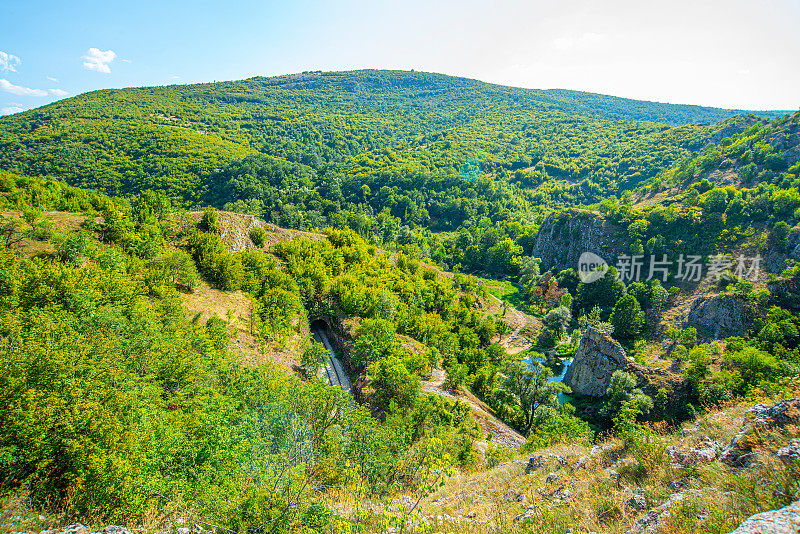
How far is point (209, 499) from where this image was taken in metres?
9.24

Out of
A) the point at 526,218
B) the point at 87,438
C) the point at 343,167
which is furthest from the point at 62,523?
the point at 343,167

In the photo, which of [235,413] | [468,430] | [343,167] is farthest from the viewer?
[343,167]

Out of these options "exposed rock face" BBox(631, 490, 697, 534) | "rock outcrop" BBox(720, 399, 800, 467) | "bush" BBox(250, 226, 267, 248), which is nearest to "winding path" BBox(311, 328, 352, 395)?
"bush" BBox(250, 226, 267, 248)

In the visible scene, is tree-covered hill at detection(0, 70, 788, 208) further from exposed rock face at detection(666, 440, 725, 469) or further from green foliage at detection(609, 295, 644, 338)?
exposed rock face at detection(666, 440, 725, 469)

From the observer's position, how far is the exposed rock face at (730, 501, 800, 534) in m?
5.32

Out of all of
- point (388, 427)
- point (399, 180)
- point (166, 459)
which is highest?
point (399, 180)

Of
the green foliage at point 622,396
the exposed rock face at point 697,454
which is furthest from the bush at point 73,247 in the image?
the green foliage at point 622,396

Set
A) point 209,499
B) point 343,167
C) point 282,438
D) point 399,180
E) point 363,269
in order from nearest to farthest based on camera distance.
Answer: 1. point 209,499
2. point 282,438
3. point 363,269
4. point 399,180
5. point 343,167

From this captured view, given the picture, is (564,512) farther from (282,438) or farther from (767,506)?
Result: (282,438)

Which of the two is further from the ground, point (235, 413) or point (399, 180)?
point (399, 180)

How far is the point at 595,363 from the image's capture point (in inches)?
1745

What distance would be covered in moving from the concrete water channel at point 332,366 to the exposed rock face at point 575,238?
6769cm

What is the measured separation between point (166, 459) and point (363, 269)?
39633mm

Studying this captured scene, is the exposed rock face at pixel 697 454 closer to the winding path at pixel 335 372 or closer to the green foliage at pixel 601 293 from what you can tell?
the winding path at pixel 335 372
